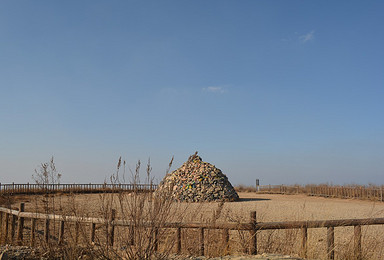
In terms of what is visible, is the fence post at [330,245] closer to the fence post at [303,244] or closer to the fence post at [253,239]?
the fence post at [303,244]

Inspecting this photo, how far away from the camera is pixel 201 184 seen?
63.7 ft

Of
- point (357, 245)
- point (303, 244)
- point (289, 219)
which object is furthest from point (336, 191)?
point (303, 244)

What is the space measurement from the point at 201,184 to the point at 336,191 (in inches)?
502

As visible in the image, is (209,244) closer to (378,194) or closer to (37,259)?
(37,259)

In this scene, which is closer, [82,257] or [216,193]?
[82,257]

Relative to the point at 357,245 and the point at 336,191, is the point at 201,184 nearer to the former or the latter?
the point at 336,191

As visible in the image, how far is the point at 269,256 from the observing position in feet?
14.5

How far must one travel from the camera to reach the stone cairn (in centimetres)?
1886

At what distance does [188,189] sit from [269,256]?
1499 centimetres

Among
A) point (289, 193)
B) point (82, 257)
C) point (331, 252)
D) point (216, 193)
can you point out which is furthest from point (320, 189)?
point (82, 257)

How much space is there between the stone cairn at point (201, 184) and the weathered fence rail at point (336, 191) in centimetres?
1033

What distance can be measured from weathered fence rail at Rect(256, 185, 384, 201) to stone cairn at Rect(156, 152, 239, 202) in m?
10.3

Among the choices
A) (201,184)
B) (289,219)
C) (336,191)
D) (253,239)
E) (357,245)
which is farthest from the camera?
(336,191)

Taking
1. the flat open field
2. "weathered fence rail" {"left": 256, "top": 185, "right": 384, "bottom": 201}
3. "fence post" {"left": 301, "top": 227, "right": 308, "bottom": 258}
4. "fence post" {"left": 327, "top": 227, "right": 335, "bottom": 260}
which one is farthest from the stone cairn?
"fence post" {"left": 301, "top": 227, "right": 308, "bottom": 258}
